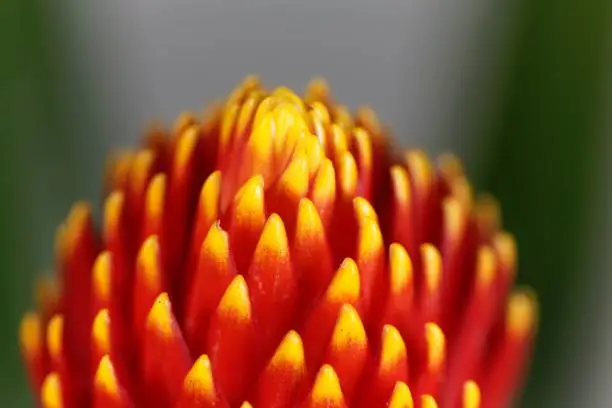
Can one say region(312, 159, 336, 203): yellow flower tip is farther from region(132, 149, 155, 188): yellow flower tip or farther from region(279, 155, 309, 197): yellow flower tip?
region(132, 149, 155, 188): yellow flower tip

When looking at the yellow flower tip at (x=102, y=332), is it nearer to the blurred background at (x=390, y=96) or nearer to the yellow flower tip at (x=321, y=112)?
the yellow flower tip at (x=321, y=112)

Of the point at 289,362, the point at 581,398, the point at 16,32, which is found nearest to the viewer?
the point at 289,362

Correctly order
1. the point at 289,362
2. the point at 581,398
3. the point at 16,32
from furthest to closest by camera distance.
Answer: the point at 581,398 → the point at 16,32 → the point at 289,362

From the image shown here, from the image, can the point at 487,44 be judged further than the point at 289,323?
Yes

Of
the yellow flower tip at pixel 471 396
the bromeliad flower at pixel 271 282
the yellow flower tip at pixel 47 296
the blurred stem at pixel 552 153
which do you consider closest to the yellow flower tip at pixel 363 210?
the bromeliad flower at pixel 271 282

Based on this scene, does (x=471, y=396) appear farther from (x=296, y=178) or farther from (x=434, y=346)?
(x=296, y=178)

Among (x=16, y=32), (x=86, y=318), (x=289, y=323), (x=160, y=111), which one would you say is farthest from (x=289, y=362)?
(x=160, y=111)

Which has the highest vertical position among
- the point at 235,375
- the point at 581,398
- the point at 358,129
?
the point at 358,129

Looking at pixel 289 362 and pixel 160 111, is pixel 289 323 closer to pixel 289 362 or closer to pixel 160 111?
pixel 289 362
